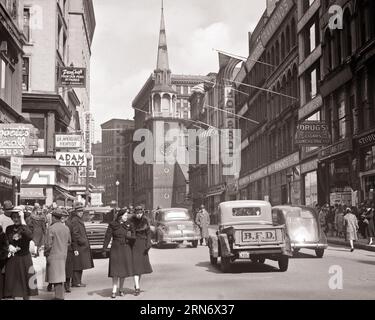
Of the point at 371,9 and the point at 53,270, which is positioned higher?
the point at 371,9

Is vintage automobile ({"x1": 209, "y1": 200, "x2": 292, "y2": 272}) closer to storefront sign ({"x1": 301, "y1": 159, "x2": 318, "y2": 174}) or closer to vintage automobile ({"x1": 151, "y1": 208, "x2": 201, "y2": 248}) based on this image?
vintage automobile ({"x1": 151, "y1": 208, "x2": 201, "y2": 248})

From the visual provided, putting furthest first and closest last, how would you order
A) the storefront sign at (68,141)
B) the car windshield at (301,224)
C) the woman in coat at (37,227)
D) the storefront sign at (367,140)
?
the storefront sign at (68,141), the storefront sign at (367,140), the woman in coat at (37,227), the car windshield at (301,224)

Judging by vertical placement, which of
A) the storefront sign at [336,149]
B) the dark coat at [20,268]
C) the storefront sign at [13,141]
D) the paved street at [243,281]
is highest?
the storefront sign at [336,149]

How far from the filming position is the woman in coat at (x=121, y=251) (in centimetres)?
1106

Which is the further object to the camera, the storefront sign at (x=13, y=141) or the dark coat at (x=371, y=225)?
the dark coat at (x=371, y=225)

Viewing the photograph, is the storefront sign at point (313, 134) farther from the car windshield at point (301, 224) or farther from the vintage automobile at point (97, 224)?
the vintage automobile at point (97, 224)

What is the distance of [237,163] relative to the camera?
65.4 metres

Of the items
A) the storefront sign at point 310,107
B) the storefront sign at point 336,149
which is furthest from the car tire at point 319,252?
the storefront sign at point 310,107

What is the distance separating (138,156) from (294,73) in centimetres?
7207

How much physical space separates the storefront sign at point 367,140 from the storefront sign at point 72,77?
20211 millimetres

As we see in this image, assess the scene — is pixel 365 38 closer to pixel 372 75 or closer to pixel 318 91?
pixel 372 75

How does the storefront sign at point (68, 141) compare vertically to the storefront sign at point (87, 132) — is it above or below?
below
